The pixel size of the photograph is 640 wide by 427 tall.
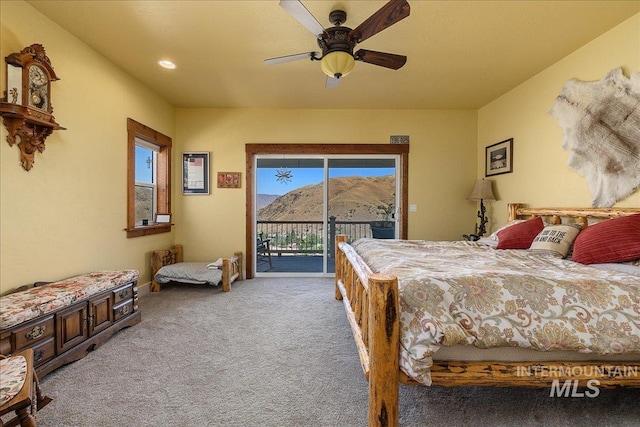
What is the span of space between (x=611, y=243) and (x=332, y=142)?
338 centimetres

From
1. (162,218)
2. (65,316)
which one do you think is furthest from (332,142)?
(65,316)

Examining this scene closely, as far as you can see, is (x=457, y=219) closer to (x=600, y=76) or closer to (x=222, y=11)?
(x=600, y=76)

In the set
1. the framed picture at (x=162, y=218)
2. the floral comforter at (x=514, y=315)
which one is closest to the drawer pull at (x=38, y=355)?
the floral comforter at (x=514, y=315)

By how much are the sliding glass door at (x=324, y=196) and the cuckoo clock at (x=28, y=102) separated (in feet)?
8.55

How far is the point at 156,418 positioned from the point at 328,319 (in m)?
1.65

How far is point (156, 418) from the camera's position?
1521mm

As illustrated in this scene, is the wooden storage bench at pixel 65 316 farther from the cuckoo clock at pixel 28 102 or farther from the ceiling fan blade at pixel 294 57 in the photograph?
the ceiling fan blade at pixel 294 57

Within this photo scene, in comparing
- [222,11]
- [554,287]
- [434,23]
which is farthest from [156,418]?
[434,23]

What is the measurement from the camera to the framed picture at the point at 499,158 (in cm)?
370

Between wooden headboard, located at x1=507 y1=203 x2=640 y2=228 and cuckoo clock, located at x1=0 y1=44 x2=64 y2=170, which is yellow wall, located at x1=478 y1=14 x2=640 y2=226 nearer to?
wooden headboard, located at x1=507 y1=203 x2=640 y2=228

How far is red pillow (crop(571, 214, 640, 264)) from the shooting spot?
6.09 ft

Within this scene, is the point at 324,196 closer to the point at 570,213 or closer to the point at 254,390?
the point at 570,213

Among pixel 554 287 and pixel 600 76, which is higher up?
pixel 600 76

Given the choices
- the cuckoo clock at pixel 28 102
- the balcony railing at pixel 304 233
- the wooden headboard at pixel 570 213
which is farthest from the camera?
the balcony railing at pixel 304 233
